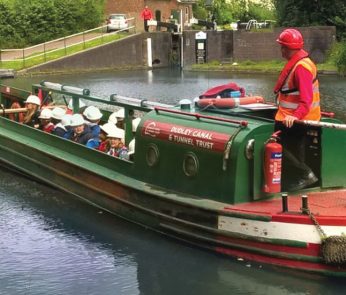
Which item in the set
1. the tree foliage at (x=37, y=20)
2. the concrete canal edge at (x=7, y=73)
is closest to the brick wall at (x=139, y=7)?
the tree foliage at (x=37, y=20)

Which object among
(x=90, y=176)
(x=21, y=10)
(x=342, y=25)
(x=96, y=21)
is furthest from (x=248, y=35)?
(x=90, y=176)

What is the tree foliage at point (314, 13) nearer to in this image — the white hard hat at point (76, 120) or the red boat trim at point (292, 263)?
the white hard hat at point (76, 120)

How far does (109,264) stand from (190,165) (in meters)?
1.40

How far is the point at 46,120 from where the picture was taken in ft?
34.5

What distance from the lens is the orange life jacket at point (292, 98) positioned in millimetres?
6277

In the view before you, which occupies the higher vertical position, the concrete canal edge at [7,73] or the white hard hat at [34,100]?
the white hard hat at [34,100]

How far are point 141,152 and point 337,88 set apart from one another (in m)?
17.6

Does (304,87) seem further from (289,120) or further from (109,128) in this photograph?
(109,128)

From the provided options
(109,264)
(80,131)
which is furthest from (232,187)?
(80,131)

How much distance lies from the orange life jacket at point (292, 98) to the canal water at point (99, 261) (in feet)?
4.93

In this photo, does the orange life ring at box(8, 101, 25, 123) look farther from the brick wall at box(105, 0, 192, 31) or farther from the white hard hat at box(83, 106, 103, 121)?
the brick wall at box(105, 0, 192, 31)

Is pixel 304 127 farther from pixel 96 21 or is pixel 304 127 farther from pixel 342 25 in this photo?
pixel 96 21

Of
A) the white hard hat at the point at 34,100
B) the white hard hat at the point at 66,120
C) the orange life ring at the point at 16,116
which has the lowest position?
the orange life ring at the point at 16,116

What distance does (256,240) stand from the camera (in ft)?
20.2
